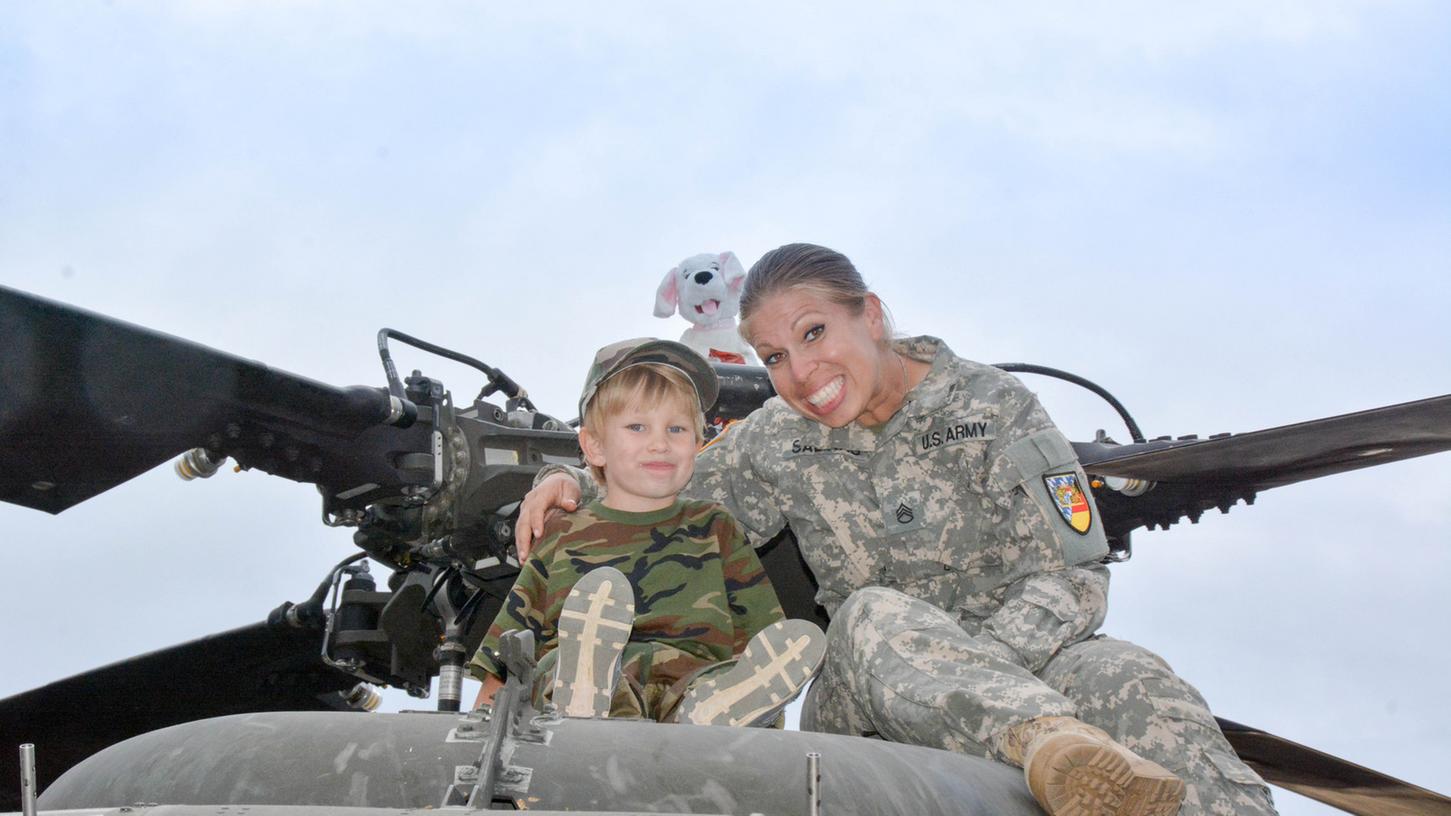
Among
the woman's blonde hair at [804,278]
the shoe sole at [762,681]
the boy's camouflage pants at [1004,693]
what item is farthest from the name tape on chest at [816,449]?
the shoe sole at [762,681]

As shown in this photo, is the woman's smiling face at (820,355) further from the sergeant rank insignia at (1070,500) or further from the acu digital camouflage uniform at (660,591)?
the sergeant rank insignia at (1070,500)

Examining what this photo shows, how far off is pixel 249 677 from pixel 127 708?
0.41 m

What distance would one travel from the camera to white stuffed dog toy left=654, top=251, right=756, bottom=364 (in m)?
6.38

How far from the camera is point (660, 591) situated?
131 inches

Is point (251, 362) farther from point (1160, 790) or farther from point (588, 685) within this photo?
point (1160, 790)

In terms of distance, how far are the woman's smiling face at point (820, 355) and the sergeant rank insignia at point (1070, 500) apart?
23.0 inches

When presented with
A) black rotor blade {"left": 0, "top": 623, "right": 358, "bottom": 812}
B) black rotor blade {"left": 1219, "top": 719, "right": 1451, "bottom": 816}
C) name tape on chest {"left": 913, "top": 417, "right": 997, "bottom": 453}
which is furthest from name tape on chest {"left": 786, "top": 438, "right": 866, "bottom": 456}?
black rotor blade {"left": 0, "top": 623, "right": 358, "bottom": 812}

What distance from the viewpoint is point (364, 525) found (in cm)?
468

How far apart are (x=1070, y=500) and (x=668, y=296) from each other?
3515mm

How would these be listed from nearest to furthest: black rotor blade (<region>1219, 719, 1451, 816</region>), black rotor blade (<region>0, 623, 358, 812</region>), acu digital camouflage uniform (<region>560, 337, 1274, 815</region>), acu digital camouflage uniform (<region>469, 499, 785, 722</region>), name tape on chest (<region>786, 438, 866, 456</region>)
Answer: acu digital camouflage uniform (<region>560, 337, 1274, 815</region>) → acu digital camouflage uniform (<region>469, 499, 785, 722</region>) → black rotor blade (<region>1219, 719, 1451, 816</region>) → name tape on chest (<region>786, 438, 866, 456</region>) → black rotor blade (<region>0, 623, 358, 812</region>)

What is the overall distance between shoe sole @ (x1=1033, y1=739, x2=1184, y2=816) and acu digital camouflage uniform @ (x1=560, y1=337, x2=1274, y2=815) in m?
0.26

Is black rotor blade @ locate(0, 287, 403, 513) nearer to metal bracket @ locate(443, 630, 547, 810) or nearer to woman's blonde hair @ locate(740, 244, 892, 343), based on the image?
woman's blonde hair @ locate(740, 244, 892, 343)

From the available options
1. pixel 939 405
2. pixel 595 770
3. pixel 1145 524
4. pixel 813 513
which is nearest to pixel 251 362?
pixel 813 513

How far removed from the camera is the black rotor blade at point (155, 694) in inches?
196
